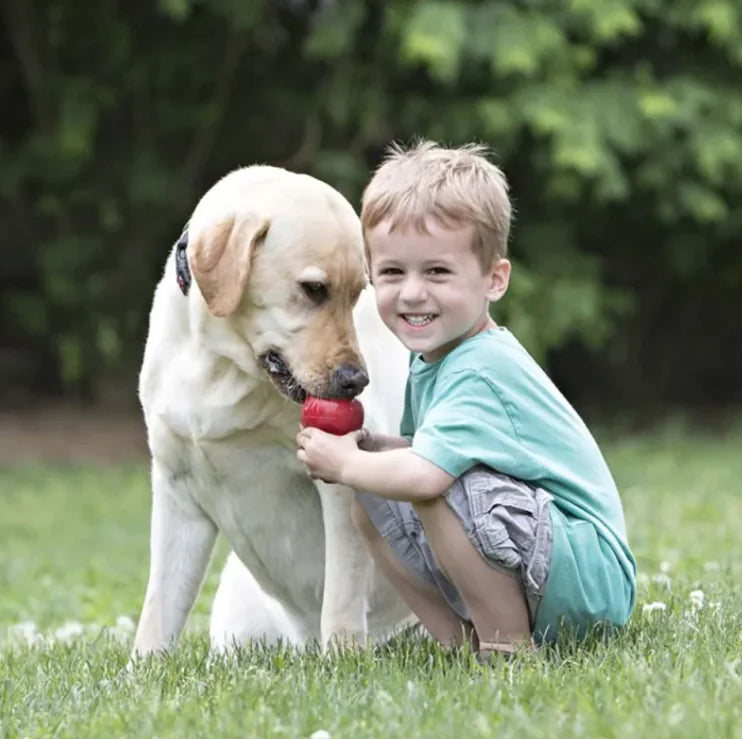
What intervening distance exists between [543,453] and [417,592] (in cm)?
55

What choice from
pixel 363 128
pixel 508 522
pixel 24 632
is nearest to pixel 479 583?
pixel 508 522

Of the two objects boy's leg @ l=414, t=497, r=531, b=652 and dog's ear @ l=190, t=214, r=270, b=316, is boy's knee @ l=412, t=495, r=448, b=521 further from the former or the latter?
dog's ear @ l=190, t=214, r=270, b=316

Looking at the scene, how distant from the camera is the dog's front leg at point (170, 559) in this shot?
4191 millimetres

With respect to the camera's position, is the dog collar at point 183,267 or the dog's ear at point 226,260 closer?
the dog's ear at point 226,260

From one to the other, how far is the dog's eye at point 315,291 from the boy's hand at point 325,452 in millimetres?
401

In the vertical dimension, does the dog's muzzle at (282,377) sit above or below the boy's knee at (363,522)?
above

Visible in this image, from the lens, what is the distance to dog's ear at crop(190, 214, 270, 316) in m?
3.74

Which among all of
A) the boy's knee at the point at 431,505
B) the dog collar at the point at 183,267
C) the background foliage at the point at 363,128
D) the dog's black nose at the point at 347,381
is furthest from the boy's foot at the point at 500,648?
the background foliage at the point at 363,128

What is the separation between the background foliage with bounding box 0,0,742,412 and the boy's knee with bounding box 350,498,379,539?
7.72 meters

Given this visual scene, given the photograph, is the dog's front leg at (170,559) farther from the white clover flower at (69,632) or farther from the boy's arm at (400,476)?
the boy's arm at (400,476)

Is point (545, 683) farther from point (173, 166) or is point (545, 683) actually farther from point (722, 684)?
point (173, 166)

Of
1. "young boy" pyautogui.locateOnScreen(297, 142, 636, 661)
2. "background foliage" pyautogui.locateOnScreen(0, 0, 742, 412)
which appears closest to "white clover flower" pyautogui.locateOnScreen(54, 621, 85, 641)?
"young boy" pyautogui.locateOnScreen(297, 142, 636, 661)

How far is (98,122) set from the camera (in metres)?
13.4

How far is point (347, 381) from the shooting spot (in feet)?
12.2
